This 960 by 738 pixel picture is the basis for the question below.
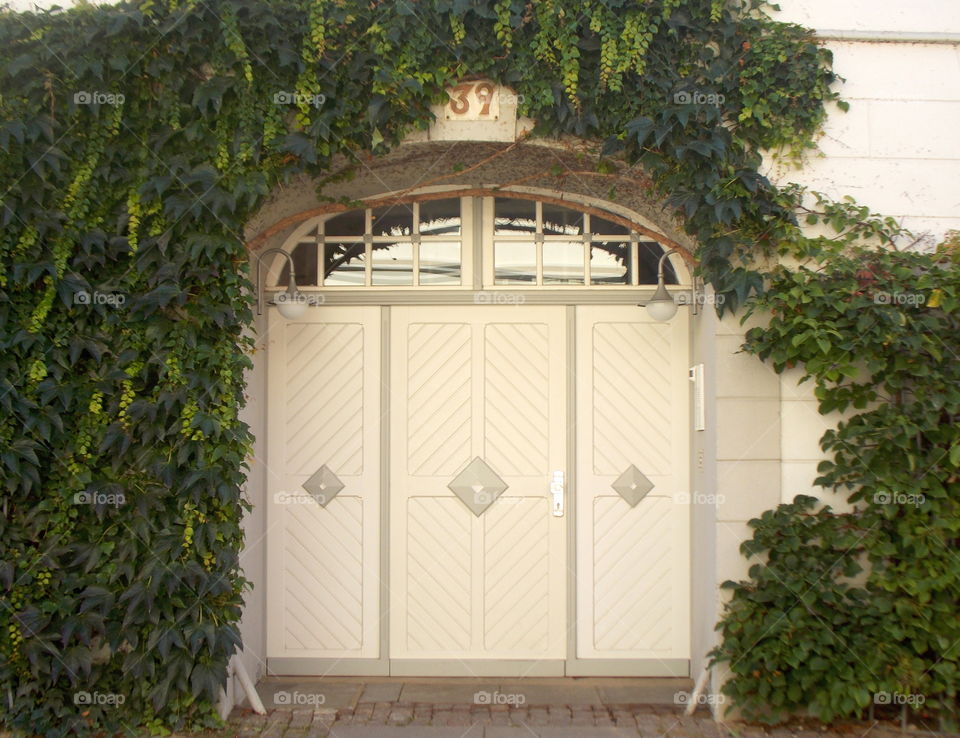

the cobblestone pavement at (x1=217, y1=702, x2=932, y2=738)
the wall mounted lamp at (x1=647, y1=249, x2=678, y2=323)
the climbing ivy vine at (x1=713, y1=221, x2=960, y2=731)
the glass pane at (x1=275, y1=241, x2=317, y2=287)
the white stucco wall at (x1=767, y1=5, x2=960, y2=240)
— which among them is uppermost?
the white stucco wall at (x1=767, y1=5, x2=960, y2=240)

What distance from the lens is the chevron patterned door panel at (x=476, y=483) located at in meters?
5.67

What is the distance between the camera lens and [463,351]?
5770 millimetres

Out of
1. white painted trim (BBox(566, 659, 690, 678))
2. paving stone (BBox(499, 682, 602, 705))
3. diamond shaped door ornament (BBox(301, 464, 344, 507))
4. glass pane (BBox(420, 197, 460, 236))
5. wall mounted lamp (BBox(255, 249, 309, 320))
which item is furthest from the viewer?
glass pane (BBox(420, 197, 460, 236))

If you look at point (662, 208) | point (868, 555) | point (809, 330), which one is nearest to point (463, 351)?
point (662, 208)

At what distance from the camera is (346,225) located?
5844 millimetres

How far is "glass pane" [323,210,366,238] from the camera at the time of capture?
5.83 meters

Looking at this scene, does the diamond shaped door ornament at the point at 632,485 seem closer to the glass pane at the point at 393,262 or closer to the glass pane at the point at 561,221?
the glass pane at the point at 561,221

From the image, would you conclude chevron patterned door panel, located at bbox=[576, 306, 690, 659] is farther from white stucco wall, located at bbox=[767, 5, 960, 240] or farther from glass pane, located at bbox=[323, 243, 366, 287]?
glass pane, located at bbox=[323, 243, 366, 287]

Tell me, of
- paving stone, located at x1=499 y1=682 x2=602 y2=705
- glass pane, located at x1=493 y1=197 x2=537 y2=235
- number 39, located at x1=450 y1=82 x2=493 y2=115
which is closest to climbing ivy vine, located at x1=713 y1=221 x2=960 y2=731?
paving stone, located at x1=499 y1=682 x2=602 y2=705

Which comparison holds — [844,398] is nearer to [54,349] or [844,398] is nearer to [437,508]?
[437,508]

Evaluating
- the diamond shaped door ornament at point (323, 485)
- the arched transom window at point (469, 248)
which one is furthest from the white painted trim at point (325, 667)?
the arched transom window at point (469, 248)

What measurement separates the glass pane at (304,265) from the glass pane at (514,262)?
3.73ft

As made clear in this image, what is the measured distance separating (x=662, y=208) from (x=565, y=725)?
2.91 m

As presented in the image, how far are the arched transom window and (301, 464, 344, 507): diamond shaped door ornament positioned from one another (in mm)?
1171
